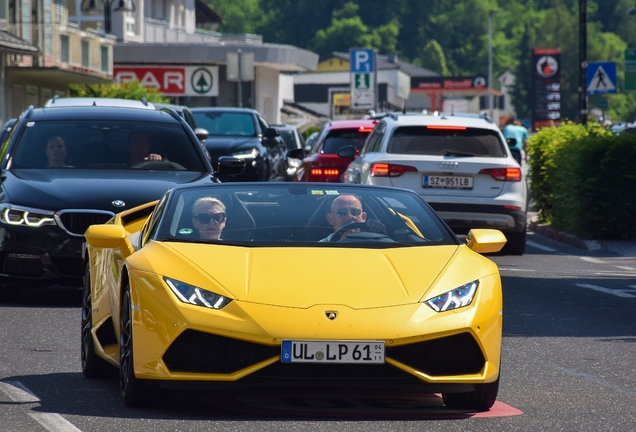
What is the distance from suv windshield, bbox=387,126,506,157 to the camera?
17.5 m

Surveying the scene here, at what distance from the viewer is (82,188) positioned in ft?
37.6

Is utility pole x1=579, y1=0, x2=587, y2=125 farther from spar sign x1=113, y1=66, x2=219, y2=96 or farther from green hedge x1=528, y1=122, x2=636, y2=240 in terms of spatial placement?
spar sign x1=113, y1=66, x2=219, y2=96

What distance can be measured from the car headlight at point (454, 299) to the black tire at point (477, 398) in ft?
1.31

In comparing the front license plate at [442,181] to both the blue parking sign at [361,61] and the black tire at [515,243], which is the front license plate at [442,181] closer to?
the black tire at [515,243]

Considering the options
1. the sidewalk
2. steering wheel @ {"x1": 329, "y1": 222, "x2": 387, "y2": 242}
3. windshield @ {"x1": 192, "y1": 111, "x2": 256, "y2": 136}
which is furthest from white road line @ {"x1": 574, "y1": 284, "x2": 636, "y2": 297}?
windshield @ {"x1": 192, "y1": 111, "x2": 256, "y2": 136}

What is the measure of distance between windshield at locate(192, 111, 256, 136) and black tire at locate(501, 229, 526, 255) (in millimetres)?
A: 8893

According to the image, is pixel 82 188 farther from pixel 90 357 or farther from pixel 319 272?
pixel 319 272

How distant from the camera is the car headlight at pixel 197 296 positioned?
6461 mm

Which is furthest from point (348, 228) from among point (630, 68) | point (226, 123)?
point (630, 68)

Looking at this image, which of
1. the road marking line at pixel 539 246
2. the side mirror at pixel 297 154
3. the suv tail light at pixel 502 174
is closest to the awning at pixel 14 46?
the side mirror at pixel 297 154

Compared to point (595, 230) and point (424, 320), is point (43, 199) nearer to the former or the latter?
point (424, 320)

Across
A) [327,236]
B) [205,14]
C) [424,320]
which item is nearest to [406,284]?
[424,320]

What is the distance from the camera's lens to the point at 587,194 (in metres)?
20.1

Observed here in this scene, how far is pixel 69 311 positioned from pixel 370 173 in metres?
6.54
